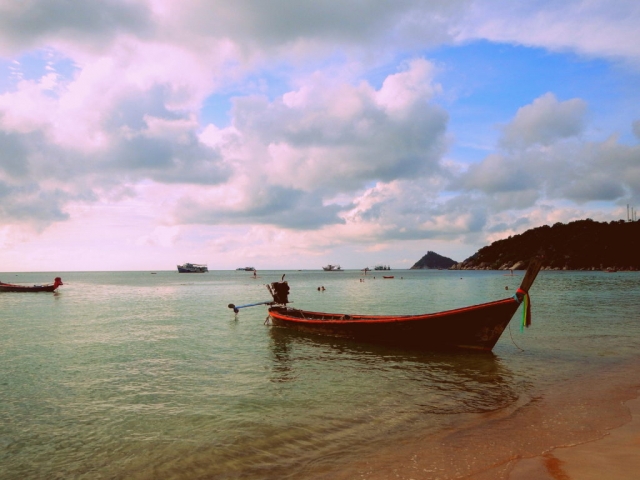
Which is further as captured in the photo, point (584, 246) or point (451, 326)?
point (584, 246)

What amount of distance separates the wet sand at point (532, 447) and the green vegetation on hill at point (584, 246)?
13905 centimetres

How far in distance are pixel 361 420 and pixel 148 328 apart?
21.1 metres

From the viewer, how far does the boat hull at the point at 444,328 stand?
624 inches

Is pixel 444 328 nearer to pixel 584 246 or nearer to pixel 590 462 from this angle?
pixel 590 462

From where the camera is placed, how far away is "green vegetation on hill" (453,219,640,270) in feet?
462

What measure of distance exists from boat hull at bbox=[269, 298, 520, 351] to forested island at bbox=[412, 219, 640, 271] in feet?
421

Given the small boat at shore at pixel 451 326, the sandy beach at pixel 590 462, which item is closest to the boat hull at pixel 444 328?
the small boat at shore at pixel 451 326

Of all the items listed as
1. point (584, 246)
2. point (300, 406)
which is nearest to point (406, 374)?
point (300, 406)

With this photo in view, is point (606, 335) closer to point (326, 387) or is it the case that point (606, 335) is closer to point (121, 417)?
point (326, 387)

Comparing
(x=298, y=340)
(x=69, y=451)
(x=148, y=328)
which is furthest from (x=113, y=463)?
(x=148, y=328)

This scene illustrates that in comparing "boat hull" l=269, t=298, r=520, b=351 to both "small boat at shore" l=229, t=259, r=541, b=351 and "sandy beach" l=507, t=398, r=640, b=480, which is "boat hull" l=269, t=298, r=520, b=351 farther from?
"sandy beach" l=507, t=398, r=640, b=480

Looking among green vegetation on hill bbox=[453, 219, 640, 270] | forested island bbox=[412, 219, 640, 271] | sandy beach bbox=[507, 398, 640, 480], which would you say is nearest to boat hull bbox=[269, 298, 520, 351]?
sandy beach bbox=[507, 398, 640, 480]

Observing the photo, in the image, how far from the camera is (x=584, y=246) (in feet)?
507

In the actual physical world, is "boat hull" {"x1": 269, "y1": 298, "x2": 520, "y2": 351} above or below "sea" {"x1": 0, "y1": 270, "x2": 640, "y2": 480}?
above
